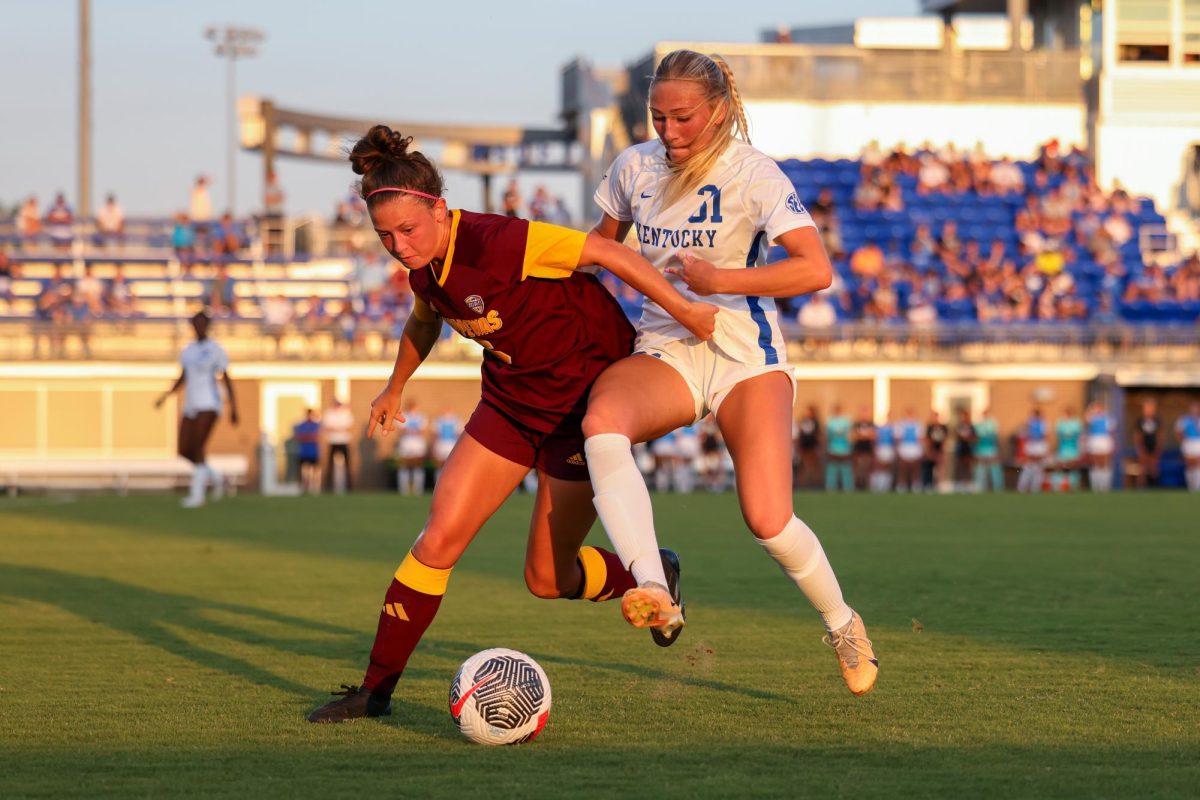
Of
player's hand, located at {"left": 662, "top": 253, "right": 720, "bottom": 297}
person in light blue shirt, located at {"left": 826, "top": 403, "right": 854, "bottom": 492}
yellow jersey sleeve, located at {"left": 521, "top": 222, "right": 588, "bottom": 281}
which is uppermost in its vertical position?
yellow jersey sleeve, located at {"left": 521, "top": 222, "right": 588, "bottom": 281}

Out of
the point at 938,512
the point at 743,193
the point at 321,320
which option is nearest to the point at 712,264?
the point at 743,193

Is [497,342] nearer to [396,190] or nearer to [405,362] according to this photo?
[405,362]

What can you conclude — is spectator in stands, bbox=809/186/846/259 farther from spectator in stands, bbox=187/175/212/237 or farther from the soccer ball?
the soccer ball

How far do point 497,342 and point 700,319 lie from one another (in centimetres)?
72

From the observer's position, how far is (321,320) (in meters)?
29.0

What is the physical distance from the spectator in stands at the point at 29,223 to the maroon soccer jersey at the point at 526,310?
2894 centimetres

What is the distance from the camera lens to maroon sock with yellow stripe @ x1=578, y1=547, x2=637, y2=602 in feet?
19.8

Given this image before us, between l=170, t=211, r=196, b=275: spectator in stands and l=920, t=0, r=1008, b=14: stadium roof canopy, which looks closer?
l=170, t=211, r=196, b=275: spectator in stands

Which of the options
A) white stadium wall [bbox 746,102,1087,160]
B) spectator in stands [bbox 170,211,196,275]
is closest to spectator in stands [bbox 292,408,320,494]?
spectator in stands [bbox 170,211,196,275]

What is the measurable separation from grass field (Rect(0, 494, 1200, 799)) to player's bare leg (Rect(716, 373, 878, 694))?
24cm

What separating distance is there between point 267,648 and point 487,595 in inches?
99.4

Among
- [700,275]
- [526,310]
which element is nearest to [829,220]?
[526,310]

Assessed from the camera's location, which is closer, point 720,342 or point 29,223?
point 720,342

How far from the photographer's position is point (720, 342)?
5.61 meters
